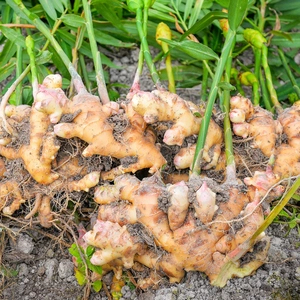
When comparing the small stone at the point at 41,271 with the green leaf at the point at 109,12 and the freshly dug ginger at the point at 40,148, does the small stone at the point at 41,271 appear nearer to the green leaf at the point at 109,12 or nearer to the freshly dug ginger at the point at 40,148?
the freshly dug ginger at the point at 40,148

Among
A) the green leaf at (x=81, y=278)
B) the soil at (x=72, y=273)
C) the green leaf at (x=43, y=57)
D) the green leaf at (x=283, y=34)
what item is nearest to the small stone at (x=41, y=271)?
the soil at (x=72, y=273)

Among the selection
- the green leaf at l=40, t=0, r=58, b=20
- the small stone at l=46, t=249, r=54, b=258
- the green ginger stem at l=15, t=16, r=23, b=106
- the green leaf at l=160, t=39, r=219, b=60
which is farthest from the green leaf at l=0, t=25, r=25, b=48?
the small stone at l=46, t=249, r=54, b=258

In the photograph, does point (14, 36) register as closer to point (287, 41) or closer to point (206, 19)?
point (206, 19)

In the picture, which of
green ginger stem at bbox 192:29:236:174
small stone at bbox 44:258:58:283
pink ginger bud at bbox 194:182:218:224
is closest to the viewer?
pink ginger bud at bbox 194:182:218:224

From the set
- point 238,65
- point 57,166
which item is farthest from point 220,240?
point 238,65

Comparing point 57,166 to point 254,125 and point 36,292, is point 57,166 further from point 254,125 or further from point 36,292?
point 254,125

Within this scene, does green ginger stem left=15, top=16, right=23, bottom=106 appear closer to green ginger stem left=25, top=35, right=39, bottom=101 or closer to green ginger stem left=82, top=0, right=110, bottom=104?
green ginger stem left=25, top=35, right=39, bottom=101
